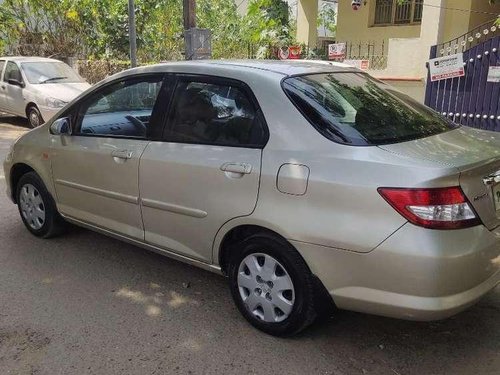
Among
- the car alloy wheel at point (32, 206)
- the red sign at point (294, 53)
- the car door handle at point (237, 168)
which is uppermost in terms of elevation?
the red sign at point (294, 53)

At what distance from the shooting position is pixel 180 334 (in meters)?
3.29

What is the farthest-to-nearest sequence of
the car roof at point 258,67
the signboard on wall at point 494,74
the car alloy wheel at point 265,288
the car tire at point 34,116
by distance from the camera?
1. the car tire at point 34,116
2. the signboard on wall at point 494,74
3. the car roof at point 258,67
4. the car alloy wheel at point 265,288

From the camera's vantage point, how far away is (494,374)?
9.39 feet

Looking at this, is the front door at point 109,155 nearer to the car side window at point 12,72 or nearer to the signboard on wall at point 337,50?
the signboard on wall at point 337,50

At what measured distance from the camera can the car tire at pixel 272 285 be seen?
9.78ft

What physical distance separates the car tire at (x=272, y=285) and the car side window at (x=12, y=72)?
10105 millimetres

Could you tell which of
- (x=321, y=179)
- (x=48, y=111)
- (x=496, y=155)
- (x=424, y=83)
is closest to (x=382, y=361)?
(x=321, y=179)

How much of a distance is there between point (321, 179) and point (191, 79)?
1.28 m

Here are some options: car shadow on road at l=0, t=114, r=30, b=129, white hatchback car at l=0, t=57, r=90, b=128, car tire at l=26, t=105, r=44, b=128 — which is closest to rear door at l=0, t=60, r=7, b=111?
white hatchback car at l=0, t=57, r=90, b=128

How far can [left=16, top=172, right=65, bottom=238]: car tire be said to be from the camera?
4.68 meters

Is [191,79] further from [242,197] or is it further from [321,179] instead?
[321,179]

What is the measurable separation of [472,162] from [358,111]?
745 mm

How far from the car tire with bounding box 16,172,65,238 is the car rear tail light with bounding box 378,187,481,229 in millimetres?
3144

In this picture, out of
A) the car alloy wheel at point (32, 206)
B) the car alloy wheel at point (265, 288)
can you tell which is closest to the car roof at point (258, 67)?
the car alloy wheel at point (265, 288)
